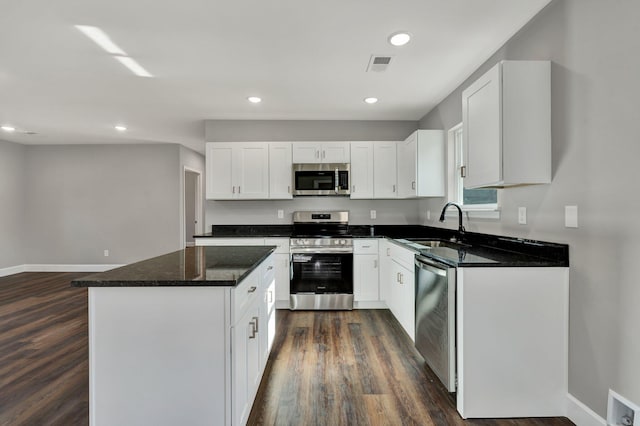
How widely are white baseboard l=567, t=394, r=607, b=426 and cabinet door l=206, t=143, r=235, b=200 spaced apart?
3770 mm

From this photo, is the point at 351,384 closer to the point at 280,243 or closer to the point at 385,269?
the point at 385,269

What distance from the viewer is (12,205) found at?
19.6 feet

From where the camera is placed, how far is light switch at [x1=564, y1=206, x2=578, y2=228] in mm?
1790

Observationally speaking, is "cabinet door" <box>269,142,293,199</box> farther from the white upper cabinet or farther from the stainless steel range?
the white upper cabinet

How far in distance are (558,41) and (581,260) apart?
130cm

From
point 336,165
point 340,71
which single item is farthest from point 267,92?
point 336,165

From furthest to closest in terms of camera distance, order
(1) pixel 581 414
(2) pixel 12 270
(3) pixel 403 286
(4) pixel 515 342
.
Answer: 1. (2) pixel 12 270
2. (3) pixel 403 286
3. (4) pixel 515 342
4. (1) pixel 581 414

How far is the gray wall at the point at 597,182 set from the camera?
149 cm

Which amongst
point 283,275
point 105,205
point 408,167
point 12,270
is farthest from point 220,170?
point 12,270

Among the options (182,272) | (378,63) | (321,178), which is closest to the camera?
(182,272)

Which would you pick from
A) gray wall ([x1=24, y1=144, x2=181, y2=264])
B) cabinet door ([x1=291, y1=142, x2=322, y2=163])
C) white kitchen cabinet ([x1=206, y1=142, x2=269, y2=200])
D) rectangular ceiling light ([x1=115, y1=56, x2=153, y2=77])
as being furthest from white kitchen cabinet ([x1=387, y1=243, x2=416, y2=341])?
gray wall ([x1=24, y1=144, x2=181, y2=264])

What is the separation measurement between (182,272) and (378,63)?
89.6 inches

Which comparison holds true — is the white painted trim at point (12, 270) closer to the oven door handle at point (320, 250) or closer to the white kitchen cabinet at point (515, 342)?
the oven door handle at point (320, 250)

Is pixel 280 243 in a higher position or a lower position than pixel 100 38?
lower
